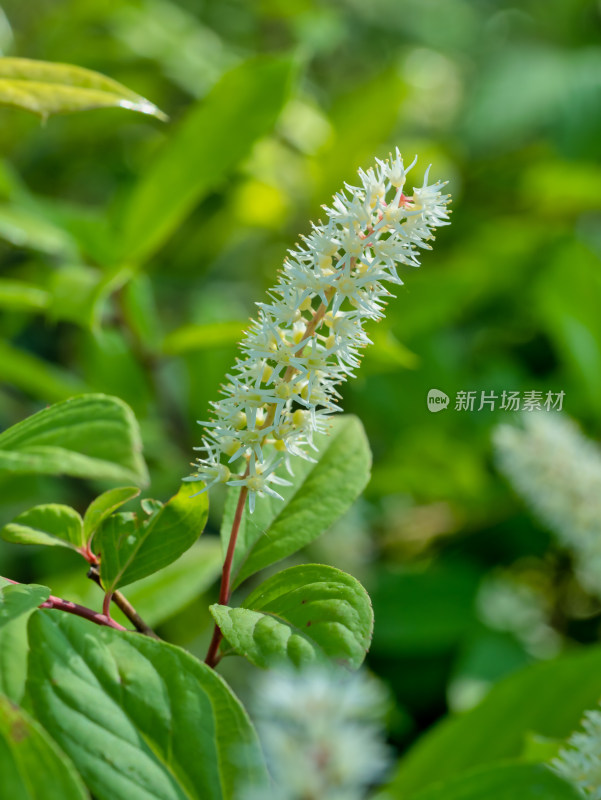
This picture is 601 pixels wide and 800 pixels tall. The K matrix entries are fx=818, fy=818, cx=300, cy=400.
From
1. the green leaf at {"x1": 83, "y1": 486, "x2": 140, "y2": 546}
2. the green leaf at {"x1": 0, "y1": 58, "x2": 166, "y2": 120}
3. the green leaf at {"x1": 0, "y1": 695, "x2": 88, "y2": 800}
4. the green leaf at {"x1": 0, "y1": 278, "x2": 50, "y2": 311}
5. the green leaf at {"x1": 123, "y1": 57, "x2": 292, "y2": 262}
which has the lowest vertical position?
the green leaf at {"x1": 0, "y1": 695, "x2": 88, "y2": 800}

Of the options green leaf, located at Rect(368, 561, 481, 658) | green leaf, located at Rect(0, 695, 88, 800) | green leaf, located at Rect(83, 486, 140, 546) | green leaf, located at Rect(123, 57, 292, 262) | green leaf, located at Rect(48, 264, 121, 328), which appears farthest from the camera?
green leaf, located at Rect(368, 561, 481, 658)

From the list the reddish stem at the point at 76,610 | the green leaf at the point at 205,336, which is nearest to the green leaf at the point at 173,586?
the green leaf at the point at 205,336

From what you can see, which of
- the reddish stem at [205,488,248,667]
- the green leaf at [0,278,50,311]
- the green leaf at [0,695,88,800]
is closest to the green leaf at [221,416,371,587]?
the reddish stem at [205,488,248,667]

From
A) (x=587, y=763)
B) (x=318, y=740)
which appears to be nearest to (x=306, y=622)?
(x=318, y=740)

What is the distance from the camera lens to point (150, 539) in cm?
41

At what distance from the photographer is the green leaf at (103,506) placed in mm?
397

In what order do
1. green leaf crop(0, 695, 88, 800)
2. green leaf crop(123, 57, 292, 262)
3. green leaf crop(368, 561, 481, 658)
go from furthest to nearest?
green leaf crop(368, 561, 481, 658) < green leaf crop(123, 57, 292, 262) < green leaf crop(0, 695, 88, 800)

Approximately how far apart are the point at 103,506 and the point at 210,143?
503 millimetres

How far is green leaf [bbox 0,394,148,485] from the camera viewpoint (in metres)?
0.37

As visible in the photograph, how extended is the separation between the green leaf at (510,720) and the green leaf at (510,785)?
21 cm

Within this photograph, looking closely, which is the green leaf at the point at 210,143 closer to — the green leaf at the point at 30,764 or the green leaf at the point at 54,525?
the green leaf at the point at 54,525

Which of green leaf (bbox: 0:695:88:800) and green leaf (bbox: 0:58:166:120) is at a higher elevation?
green leaf (bbox: 0:58:166:120)

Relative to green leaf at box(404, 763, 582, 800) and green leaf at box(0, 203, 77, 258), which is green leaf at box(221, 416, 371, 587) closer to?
green leaf at box(404, 763, 582, 800)

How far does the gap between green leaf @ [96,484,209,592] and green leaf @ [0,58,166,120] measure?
0.24 meters
